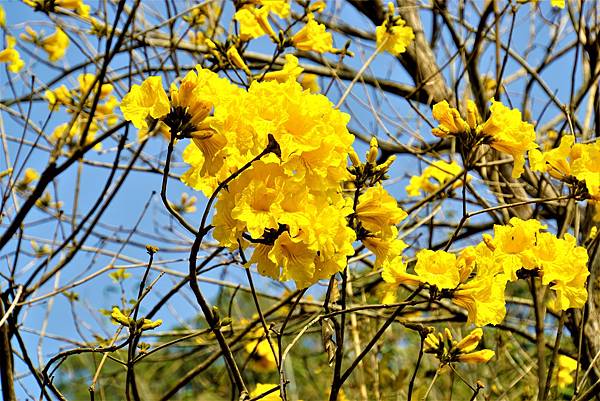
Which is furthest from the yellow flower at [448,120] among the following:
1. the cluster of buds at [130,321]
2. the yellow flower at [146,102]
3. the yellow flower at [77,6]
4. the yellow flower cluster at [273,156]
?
the yellow flower at [77,6]

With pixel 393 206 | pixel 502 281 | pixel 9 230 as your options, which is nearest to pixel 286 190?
pixel 393 206

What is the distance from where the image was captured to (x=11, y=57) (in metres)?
3.10

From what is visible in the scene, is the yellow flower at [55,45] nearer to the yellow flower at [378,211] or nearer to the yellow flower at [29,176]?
the yellow flower at [29,176]

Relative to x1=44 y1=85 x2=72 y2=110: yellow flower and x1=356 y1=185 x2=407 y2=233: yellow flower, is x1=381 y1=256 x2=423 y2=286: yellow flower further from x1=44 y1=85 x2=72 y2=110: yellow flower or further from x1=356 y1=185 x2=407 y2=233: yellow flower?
x1=44 y1=85 x2=72 y2=110: yellow flower

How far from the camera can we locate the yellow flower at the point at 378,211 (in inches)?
54.5

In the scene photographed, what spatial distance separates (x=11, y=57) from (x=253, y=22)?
53.0 inches

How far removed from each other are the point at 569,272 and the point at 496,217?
4.30 feet

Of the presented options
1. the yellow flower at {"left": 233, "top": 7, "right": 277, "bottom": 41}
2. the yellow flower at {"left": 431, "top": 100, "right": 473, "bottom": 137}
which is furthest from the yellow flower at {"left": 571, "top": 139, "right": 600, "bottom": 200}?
the yellow flower at {"left": 233, "top": 7, "right": 277, "bottom": 41}

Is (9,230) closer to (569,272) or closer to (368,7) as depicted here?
(569,272)

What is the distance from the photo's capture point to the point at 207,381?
434cm

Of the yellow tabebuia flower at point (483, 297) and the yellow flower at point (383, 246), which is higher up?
the yellow flower at point (383, 246)

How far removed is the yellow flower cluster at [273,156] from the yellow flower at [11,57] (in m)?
2.15

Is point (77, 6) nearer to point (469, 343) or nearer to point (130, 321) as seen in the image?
point (130, 321)

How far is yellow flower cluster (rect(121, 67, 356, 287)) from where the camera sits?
1.15 m
